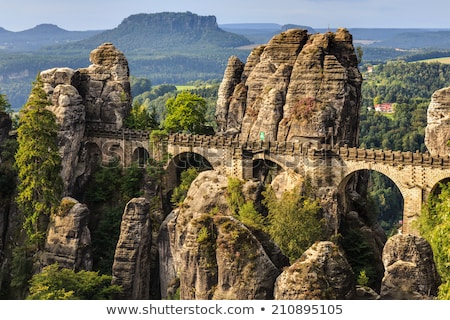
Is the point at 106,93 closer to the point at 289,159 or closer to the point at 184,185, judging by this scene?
the point at 184,185

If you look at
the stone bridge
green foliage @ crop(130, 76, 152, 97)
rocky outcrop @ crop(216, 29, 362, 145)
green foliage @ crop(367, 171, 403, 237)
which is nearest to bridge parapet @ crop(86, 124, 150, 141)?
the stone bridge

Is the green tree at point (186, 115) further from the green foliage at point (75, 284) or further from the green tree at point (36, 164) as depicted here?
the green foliage at point (75, 284)

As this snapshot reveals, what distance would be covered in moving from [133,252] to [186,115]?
19.0 meters

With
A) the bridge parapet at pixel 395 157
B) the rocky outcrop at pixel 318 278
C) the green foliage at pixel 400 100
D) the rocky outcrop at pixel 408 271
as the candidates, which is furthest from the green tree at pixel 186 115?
the green foliage at pixel 400 100

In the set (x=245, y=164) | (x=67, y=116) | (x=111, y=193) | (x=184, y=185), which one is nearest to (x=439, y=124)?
(x=245, y=164)

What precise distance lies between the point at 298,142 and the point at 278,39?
9035mm

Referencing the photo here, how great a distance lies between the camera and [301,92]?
168 ft

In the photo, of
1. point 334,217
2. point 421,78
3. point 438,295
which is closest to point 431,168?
point 334,217

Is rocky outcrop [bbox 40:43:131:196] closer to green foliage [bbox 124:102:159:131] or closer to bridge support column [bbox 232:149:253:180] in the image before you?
green foliage [bbox 124:102:159:131]

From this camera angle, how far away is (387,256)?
1023 inches

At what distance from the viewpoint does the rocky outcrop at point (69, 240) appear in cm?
4181

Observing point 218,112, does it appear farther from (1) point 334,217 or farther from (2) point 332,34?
(1) point 334,217

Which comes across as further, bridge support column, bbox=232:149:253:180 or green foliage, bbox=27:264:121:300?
bridge support column, bbox=232:149:253:180

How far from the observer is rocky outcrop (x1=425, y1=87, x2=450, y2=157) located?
4672cm
